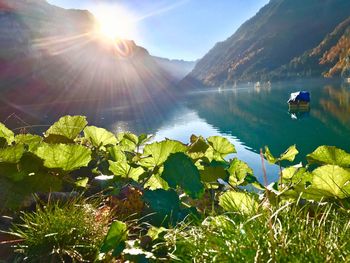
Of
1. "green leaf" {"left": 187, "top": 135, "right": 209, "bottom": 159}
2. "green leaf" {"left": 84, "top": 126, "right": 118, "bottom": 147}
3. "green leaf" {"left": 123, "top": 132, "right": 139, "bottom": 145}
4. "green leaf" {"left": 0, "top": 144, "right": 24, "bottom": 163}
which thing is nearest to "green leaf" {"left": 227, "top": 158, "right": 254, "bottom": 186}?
"green leaf" {"left": 187, "top": 135, "right": 209, "bottom": 159}

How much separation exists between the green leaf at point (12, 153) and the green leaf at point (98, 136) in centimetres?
88

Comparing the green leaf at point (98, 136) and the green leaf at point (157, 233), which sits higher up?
the green leaf at point (98, 136)

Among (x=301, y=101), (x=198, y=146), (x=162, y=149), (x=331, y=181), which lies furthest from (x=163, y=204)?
(x=301, y=101)

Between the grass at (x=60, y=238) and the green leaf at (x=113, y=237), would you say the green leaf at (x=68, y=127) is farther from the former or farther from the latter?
the green leaf at (x=113, y=237)

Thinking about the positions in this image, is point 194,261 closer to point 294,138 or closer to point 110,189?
point 110,189

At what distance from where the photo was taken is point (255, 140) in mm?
49094

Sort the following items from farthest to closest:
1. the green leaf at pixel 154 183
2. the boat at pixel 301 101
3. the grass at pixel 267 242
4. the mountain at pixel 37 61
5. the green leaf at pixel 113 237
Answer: the mountain at pixel 37 61 → the boat at pixel 301 101 → the green leaf at pixel 154 183 → the green leaf at pixel 113 237 → the grass at pixel 267 242

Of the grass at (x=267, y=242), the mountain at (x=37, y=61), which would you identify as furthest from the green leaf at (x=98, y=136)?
the mountain at (x=37, y=61)

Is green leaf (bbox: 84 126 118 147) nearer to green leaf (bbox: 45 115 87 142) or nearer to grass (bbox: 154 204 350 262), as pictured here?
green leaf (bbox: 45 115 87 142)

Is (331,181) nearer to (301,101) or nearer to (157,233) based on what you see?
(157,233)

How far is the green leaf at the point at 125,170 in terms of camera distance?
234cm

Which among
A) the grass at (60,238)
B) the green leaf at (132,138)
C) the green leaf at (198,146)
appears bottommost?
the grass at (60,238)

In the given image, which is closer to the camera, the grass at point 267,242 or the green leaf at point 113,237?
the grass at point 267,242

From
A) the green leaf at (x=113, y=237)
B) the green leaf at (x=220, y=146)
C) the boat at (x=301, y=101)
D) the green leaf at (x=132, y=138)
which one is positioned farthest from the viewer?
the boat at (x=301, y=101)
